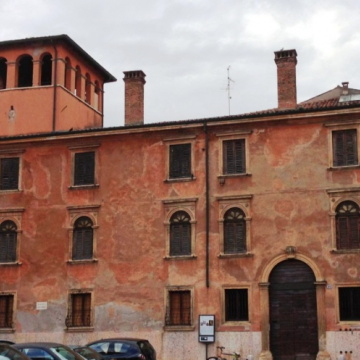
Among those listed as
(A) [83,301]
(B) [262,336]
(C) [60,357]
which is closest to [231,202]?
(B) [262,336]

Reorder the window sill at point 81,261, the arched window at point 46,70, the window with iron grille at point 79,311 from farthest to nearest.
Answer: the arched window at point 46,70 → the window sill at point 81,261 → the window with iron grille at point 79,311

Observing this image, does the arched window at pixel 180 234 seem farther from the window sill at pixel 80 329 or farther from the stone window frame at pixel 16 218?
the stone window frame at pixel 16 218

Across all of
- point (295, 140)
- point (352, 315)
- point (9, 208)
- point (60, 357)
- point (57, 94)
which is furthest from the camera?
point (57, 94)

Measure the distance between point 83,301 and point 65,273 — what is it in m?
1.41

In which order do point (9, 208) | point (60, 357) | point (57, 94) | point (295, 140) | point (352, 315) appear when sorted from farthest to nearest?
point (57, 94)
point (9, 208)
point (295, 140)
point (352, 315)
point (60, 357)

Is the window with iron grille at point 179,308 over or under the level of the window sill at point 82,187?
under

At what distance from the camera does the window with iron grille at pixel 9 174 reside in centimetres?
3338

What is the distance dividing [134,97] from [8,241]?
857 centimetres

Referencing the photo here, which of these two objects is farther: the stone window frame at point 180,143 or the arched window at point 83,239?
the arched window at point 83,239

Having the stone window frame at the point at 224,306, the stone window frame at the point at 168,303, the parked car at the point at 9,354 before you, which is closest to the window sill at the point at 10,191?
the stone window frame at the point at 168,303

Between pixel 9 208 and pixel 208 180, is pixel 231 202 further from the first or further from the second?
pixel 9 208

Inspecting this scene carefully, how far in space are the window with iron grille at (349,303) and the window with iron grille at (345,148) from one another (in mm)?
4836

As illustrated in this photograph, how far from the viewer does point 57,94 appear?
3700 cm

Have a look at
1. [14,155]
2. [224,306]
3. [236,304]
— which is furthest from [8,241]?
[236,304]
